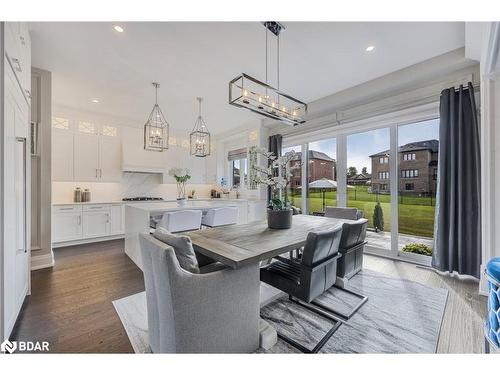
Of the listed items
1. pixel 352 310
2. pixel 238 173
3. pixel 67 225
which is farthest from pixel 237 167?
pixel 352 310

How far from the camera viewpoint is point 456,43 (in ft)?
7.78

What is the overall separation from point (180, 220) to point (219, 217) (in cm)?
77

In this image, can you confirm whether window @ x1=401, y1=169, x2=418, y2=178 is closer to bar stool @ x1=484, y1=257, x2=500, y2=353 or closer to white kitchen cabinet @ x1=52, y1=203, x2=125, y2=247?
bar stool @ x1=484, y1=257, x2=500, y2=353

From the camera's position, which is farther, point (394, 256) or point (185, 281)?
point (394, 256)

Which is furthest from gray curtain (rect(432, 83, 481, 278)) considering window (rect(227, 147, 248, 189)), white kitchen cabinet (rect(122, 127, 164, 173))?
white kitchen cabinet (rect(122, 127, 164, 173))

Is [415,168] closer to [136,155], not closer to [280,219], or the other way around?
Result: [280,219]

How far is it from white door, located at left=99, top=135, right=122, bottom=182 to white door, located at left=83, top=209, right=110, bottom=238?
2.68 feet

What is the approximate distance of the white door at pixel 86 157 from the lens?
4.44 meters

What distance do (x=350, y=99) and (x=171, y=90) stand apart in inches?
118

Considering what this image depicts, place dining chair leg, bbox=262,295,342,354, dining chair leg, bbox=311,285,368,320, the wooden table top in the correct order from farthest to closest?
dining chair leg, bbox=311,285,368,320, dining chair leg, bbox=262,295,342,354, the wooden table top

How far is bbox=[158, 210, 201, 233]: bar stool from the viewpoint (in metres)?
2.73

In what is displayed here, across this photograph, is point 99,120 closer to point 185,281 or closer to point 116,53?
point 116,53
